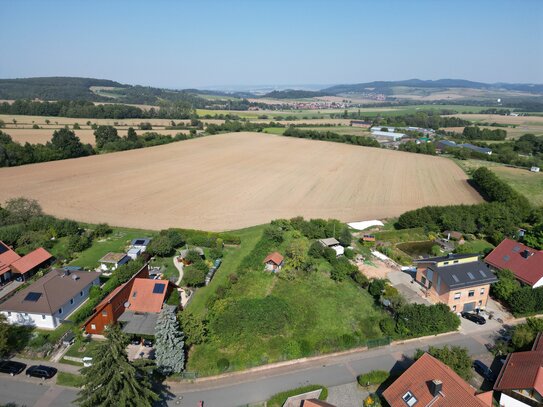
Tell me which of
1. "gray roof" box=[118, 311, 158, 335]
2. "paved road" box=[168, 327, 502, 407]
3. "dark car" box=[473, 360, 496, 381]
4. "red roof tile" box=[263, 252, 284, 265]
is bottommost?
"paved road" box=[168, 327, 502, 407]

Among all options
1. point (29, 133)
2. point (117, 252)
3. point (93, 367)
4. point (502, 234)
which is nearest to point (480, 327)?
point (502, 234)

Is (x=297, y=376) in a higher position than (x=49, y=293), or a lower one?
lower

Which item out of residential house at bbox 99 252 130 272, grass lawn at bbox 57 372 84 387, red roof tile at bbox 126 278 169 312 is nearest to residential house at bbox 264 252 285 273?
red roof tile at bbox 126 278 169 312

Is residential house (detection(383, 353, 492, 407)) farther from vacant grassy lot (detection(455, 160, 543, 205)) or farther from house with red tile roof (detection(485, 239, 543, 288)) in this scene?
vacant grassy lot (detection(455, 160, 543, 205))

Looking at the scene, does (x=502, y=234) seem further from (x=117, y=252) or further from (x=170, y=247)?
(x=117, y=252)

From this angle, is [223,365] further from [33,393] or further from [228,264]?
[228,264]

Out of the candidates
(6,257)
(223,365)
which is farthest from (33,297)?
(223,365)
